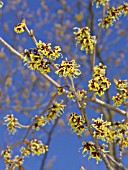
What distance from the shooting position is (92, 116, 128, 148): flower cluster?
7.07 ft

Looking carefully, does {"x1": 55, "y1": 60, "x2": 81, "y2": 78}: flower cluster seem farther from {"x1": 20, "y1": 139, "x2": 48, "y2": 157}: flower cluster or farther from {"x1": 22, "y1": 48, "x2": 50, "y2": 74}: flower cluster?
{"x1": 20, "y1": 139, "x2": 48, "y2": 157}: flower cluster

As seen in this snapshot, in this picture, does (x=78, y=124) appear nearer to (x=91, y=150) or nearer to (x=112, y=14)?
(x=91, y=150)

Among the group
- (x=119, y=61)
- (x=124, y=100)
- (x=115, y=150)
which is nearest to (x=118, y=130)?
(x=124, y=100)

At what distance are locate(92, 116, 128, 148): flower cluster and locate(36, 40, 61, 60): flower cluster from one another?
0.45 meters

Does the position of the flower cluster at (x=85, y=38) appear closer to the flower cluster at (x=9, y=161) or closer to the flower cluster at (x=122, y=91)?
the flower cluster at (x=122, y=91)

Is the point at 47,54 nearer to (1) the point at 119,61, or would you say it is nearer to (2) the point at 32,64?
(2) the point at 32,64

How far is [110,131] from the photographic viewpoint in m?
2.27

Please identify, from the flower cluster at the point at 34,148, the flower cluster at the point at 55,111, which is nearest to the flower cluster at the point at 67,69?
the flower cluster at the point at 55,111

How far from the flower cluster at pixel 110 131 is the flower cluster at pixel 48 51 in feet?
1.47

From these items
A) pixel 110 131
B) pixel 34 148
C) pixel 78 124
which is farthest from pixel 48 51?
pixel 34 148

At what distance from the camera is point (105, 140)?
7.23 ft

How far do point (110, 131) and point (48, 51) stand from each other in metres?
A: 0.62

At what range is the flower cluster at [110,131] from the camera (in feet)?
7.07

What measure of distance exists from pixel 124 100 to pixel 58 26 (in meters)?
5.10
